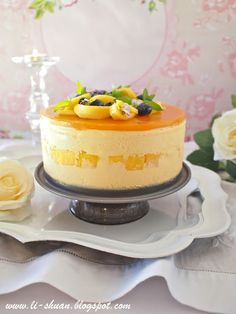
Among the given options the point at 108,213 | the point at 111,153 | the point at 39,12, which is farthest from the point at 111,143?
the point at 39,12

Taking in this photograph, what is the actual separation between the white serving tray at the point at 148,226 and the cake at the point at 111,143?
0.26 ft

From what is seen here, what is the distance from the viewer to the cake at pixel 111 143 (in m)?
0.66

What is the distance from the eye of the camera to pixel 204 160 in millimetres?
1047

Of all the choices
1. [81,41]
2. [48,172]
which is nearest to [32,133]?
[81,41]

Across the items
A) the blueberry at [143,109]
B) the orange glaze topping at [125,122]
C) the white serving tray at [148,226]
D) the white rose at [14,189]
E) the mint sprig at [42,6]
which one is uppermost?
the mint sprig at [42,6]

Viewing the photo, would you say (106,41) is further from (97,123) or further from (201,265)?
(201,265)

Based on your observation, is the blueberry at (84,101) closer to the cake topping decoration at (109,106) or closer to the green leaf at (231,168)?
the cake topping decoration at (109,106)

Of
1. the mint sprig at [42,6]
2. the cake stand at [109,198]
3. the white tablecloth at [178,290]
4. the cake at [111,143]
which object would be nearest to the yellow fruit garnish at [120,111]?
the cake at [111,143]

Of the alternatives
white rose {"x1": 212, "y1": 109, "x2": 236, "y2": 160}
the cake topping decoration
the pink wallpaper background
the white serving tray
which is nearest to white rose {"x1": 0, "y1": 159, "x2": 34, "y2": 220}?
the white serving tray

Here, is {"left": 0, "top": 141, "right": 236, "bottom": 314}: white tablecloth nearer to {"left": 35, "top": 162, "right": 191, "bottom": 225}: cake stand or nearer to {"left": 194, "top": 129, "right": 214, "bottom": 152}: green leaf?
{"left": 35, "top": 162, "right": 191, "bottom": 225}: cake stand

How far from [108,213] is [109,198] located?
0.07 meters

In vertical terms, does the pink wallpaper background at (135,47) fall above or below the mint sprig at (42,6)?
below

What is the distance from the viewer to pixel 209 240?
0.68 metres

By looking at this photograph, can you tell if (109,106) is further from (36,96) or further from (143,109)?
(36,96)
